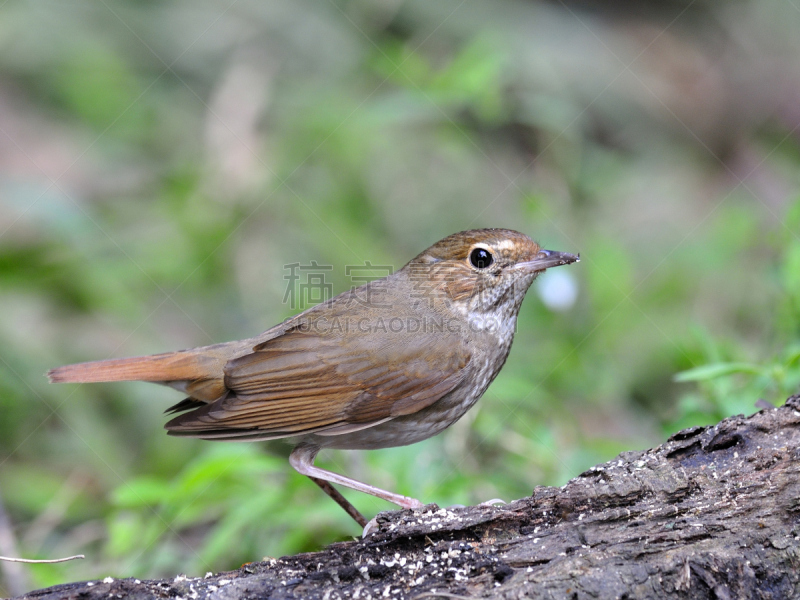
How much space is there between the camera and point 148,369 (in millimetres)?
3812

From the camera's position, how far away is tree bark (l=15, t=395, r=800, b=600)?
2330mm

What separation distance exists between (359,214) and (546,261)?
144 inches

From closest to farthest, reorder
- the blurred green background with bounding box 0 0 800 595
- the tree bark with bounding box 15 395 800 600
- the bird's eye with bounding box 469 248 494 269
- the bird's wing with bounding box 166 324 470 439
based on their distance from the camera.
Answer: the tree bark with bounding box 15 395 800 600 < the bird's wing with bounding box 166 324 470 439 < the bird's eye with bounding box 469 248 494 269 < the blurred green background with bounding box 0 0 800 595

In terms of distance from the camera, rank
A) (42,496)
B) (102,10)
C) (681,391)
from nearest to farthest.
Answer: (42,496), (681,391), (102,10)

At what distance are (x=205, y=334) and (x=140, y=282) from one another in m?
0.68

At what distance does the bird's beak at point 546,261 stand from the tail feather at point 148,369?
1612 mm

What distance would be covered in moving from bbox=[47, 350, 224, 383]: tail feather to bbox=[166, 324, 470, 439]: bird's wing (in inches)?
8.2

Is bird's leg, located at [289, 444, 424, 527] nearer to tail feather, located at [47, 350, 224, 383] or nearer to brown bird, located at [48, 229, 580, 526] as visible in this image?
brown bird, located at [48, 229, 580, 526]

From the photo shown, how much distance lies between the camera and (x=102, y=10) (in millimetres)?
8211

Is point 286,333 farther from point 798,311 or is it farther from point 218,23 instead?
point 218,23

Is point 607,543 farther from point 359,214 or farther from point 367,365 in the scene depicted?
point 359,214

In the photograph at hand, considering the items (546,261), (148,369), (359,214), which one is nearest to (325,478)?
(148,369)

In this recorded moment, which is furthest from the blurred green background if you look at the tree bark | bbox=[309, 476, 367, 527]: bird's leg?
the tree bark

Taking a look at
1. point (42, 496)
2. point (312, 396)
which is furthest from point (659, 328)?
point (42, 496)
